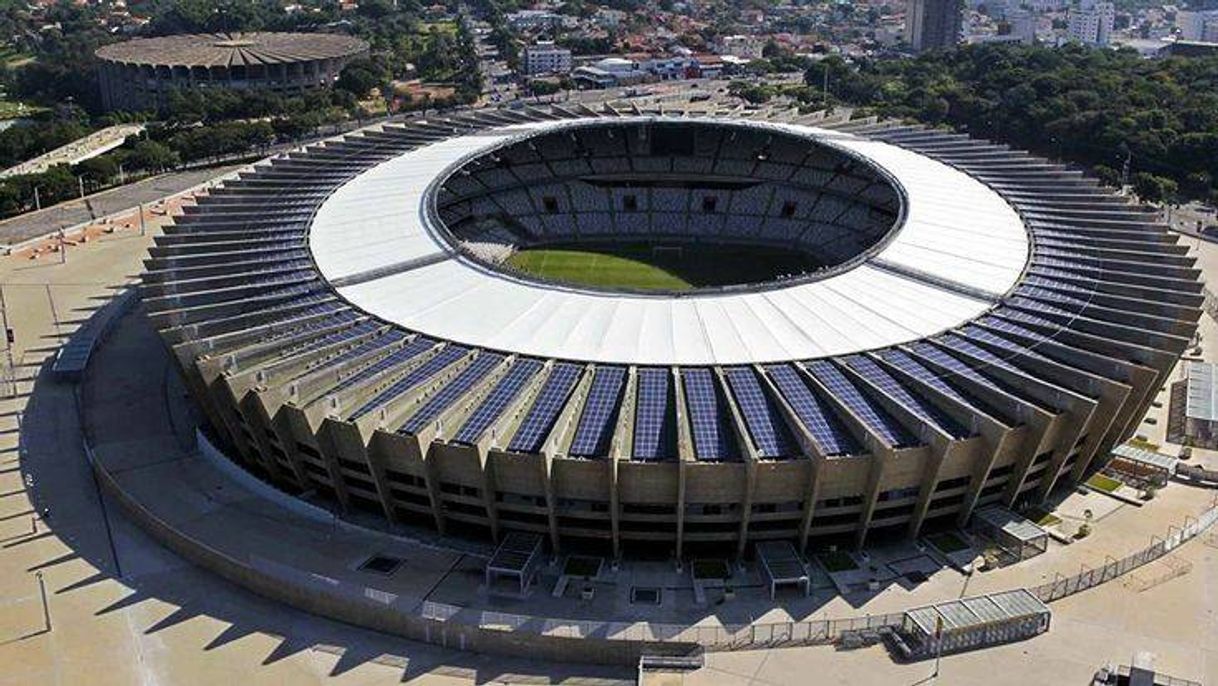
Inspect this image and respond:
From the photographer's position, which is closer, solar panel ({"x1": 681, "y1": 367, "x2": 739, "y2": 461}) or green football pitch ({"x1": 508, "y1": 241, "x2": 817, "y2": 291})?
solar panel ({"x1": 681, "y1": 367, "x2": 739, "y2": 461})

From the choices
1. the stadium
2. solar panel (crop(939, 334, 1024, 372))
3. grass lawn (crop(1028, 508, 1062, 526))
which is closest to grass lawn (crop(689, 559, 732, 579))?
the stadium

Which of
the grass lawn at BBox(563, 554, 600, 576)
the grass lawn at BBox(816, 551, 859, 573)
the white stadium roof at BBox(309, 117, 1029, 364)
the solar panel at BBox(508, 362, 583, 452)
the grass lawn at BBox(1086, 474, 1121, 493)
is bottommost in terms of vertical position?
the grass lawn at BBox(1086, 474, 1121, 493)

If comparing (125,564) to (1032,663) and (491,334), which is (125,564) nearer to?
(491,334)

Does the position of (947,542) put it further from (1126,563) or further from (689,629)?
(689,629)

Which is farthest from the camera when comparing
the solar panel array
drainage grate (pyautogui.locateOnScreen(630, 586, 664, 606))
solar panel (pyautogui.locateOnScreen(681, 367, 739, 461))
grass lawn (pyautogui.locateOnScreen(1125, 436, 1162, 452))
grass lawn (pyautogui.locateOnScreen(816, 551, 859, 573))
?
grass lawn (pyautogui.locateOnScreen(1125, 436, 1162, 452))

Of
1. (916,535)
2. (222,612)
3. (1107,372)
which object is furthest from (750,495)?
(222,612)

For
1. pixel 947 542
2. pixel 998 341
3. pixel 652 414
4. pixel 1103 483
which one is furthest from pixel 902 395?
pixel 1103 483

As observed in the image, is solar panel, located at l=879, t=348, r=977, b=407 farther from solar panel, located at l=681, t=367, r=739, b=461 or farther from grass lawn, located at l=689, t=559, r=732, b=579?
grass lawn, located at l=689, t=559, r=732, b=579

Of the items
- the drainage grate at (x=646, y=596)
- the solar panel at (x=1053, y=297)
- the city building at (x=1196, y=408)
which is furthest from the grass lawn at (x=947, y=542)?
the city building at (x=1196, y=408)
